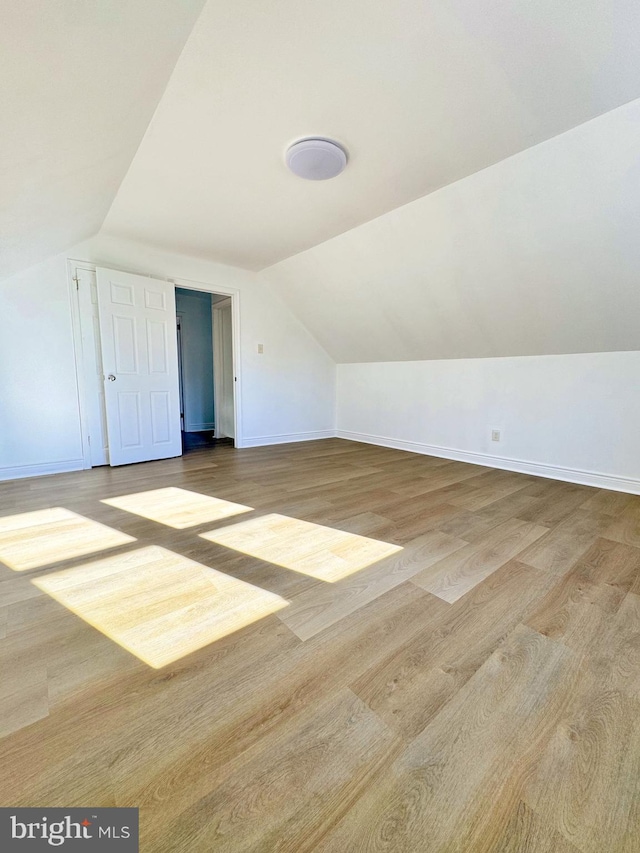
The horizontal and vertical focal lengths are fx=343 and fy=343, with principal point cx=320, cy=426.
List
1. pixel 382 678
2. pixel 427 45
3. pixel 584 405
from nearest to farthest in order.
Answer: pixel 382 678
pixel 427 45
pixel 584 405

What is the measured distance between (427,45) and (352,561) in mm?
2301

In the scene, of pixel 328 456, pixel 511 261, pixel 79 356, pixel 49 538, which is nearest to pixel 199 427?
pixel 79 356

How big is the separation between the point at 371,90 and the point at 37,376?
3.35 meters

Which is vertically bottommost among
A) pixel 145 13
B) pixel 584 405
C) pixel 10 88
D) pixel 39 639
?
pixel 39 639

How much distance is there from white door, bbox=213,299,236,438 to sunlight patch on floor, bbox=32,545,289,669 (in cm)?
365

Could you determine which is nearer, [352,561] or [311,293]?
[352,561]

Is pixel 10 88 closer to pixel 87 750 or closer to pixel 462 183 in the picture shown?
pixel 87 750

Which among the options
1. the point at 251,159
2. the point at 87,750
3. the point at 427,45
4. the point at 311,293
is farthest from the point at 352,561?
the point at 311,293

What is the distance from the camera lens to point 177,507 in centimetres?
241

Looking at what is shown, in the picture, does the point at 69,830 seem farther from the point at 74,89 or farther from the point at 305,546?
the point at 74,89

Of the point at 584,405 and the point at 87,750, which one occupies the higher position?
the point at 584,405

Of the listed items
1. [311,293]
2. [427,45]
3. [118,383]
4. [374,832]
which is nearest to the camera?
[374,832]

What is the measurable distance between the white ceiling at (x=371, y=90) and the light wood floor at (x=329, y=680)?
2.08m

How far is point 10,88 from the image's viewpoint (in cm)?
124
